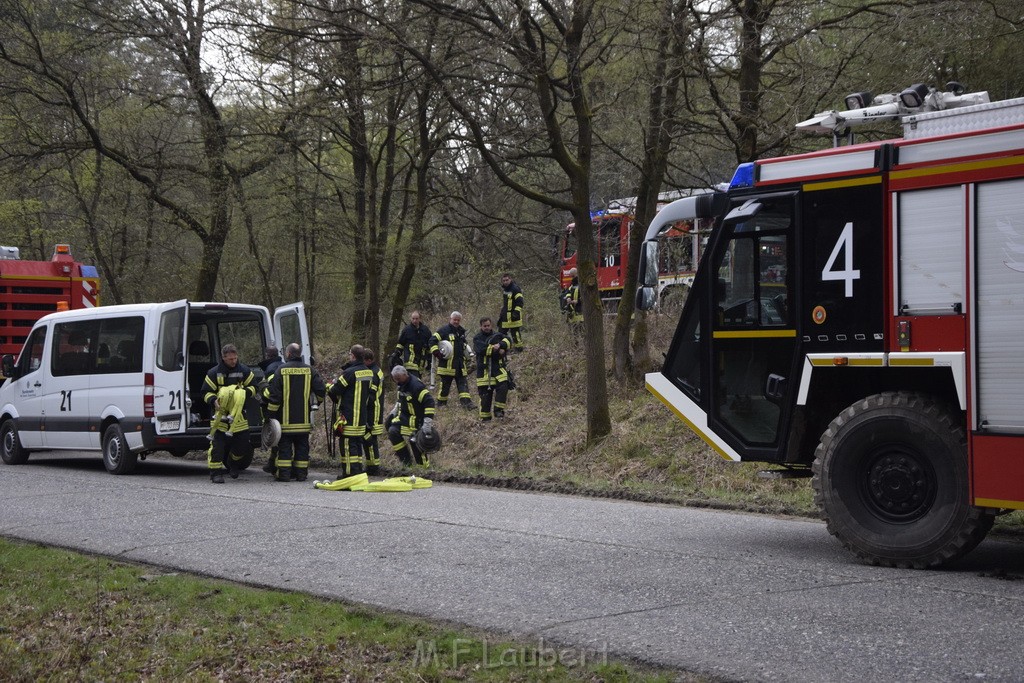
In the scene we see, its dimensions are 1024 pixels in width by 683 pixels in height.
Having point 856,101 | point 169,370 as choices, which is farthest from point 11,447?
point 856,101

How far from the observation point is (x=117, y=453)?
15211 millimetres

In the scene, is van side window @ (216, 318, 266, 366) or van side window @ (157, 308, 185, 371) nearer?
van side window @ (157, 308, 185, 371)

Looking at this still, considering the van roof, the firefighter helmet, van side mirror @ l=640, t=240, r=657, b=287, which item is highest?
van side mirror @ l=640, t=240, r=657, b=287

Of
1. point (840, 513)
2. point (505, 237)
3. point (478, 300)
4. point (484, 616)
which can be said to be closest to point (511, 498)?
point (840, 513)

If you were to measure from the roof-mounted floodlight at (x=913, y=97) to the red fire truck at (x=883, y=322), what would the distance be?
17 millimetres

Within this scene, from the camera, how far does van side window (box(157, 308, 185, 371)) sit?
1466 centimetres

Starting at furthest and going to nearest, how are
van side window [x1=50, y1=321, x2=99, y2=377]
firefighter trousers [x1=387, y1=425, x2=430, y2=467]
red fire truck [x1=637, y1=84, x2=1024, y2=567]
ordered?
1. van side window [x1=50, y1=321, x2=99, y2=377]
2. firefighter trousers [x1=387, y1=425, x2=430, y2=467]
3. red fire truck [x1=637, y1=84, x2=1024, y2=567]

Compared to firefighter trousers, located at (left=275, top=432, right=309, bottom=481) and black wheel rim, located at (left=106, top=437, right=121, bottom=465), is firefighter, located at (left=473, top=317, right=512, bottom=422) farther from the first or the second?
black wheel rim, located at (left=106, top=437, right=121, bottom=465)

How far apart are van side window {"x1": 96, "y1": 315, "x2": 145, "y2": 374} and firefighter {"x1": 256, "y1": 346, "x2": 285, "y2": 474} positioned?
168 centimetres

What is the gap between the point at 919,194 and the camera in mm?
7773

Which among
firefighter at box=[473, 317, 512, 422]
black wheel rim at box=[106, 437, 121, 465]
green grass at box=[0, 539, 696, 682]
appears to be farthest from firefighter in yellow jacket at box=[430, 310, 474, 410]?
green grass at box=[0, 539, 696, 682]

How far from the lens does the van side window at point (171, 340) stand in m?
14.7

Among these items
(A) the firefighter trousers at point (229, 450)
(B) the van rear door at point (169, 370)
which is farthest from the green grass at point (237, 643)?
(B) the van rear door at point (169, 370)

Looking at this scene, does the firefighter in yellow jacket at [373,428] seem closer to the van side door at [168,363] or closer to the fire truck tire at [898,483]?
the van side door at [168,363]
